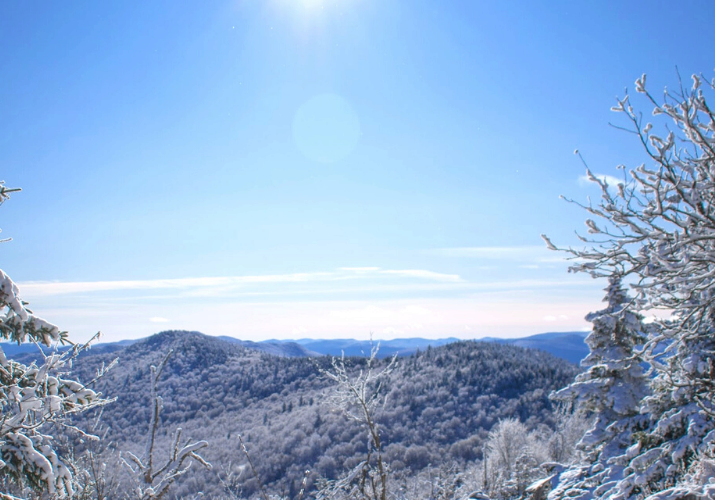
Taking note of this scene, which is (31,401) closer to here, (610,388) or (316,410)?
(610,388)

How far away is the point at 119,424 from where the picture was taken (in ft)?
342

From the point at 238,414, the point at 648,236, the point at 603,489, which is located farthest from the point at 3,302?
the point at 238,414

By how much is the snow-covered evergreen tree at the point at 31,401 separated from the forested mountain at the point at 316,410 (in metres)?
54.8

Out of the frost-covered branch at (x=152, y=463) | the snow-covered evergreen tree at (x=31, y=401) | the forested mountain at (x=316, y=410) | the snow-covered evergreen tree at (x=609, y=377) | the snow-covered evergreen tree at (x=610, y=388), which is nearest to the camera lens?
the frost-covered branch at (x=152, y=463)

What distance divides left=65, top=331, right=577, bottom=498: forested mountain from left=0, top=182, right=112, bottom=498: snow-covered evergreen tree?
180ft

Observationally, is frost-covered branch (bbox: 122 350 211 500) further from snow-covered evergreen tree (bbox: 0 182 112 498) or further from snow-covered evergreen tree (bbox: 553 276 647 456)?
snow-covered evergreen tree (bbox: 553 276 647 456)

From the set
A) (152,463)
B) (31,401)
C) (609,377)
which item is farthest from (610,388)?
(31,401)

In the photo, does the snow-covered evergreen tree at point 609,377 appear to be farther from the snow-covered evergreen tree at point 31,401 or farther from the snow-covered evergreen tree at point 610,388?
the snow-covered evergreen tree at point 31,401

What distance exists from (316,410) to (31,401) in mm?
113646

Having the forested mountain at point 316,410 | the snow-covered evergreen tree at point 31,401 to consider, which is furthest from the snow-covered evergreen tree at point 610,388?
the forested mountain at point 316,410

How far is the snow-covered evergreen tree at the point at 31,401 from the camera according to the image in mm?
5277

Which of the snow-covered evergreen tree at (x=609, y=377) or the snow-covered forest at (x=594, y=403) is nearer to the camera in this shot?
the snow-covered forest at (x=594, y=403)

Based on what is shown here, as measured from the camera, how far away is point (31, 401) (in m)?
5.25

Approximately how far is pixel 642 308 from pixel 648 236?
1632mm
